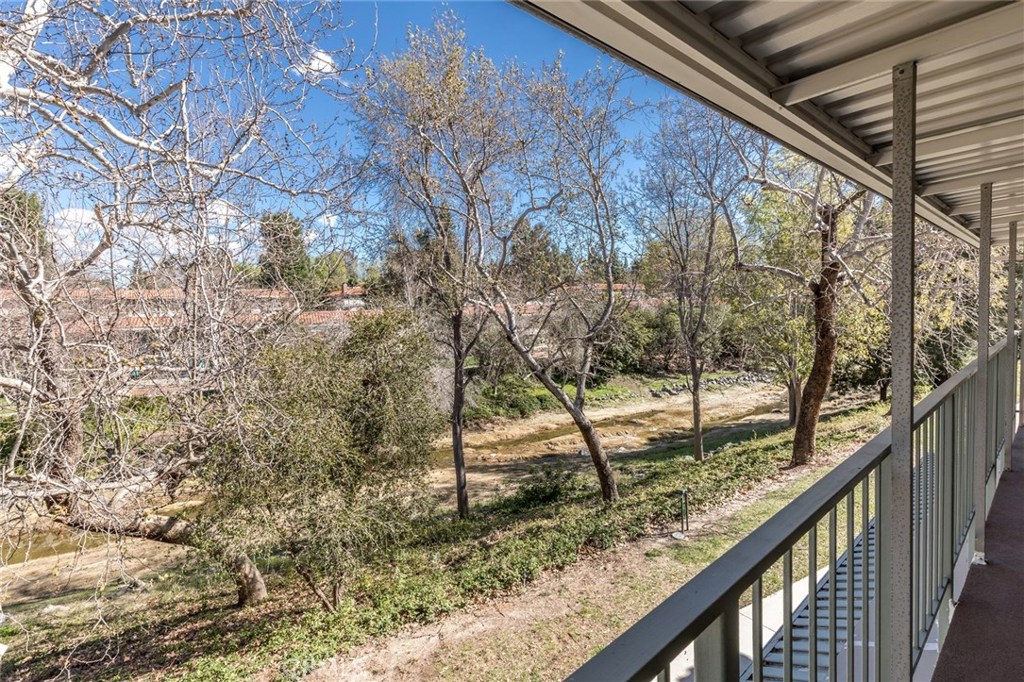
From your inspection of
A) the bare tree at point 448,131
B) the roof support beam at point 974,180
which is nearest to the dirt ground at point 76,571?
the bare tree at point 448,131

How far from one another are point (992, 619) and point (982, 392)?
89cm

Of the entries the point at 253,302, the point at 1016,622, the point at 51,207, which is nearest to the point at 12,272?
the point at 51,207

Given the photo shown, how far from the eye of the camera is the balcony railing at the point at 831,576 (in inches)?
23.8

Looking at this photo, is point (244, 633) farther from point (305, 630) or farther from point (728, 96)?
point (728, 96)

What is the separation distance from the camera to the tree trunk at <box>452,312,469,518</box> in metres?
10.1

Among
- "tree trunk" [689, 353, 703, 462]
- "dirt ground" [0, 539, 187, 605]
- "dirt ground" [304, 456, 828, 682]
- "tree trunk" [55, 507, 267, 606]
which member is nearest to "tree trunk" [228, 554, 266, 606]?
"tree trunk" [55, 507, 267, 606]

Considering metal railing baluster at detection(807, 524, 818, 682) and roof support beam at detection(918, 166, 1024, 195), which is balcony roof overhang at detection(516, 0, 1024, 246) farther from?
metal railing baluster at detection(807, 524, 818, 682)

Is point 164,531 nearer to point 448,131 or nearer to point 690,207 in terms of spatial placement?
point 448,131

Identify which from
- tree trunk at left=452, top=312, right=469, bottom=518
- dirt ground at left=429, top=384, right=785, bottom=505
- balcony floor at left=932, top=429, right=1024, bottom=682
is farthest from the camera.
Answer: dirt ground at left=429, top=384, right=785, bottom=505

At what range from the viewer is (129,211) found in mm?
4141

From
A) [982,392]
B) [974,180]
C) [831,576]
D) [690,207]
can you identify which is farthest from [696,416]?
[831,576]

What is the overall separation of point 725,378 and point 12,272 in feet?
58.1

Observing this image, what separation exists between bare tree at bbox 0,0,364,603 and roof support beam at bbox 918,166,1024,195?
14.6ft

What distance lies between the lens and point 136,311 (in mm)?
4637
